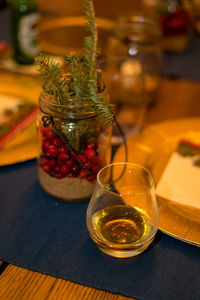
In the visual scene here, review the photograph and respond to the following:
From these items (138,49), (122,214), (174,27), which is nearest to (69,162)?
(122,214)

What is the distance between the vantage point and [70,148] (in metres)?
Result: 0.65

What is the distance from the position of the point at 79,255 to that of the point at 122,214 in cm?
9

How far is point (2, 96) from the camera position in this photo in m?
1.01

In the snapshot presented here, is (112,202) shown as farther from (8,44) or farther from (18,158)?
(8,44)

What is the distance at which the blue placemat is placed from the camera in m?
0.58

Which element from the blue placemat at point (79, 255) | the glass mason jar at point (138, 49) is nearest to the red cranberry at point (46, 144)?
the blue placemat at point (79, 255)

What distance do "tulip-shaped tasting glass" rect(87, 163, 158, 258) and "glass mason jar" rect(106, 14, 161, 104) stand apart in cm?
44

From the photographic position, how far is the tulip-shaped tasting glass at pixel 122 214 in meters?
0.59

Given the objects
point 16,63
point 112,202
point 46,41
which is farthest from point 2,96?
point 112,202

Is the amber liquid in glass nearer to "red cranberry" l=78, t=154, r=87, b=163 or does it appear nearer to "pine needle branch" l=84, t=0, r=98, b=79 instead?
"red cranberry" l=78, t=154, r=87, b=163

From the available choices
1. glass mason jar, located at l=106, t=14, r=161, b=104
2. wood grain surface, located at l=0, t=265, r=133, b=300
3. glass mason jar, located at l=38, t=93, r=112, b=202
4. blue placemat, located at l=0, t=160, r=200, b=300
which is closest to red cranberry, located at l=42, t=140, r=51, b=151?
glass mason jar, located at l=38, t=93, r=112, b=202

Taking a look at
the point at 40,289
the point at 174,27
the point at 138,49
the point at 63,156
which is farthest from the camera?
the point at 174,27

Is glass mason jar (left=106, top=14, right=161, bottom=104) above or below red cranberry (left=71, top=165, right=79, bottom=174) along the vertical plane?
above

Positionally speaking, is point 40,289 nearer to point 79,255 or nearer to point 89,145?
point 79,255
